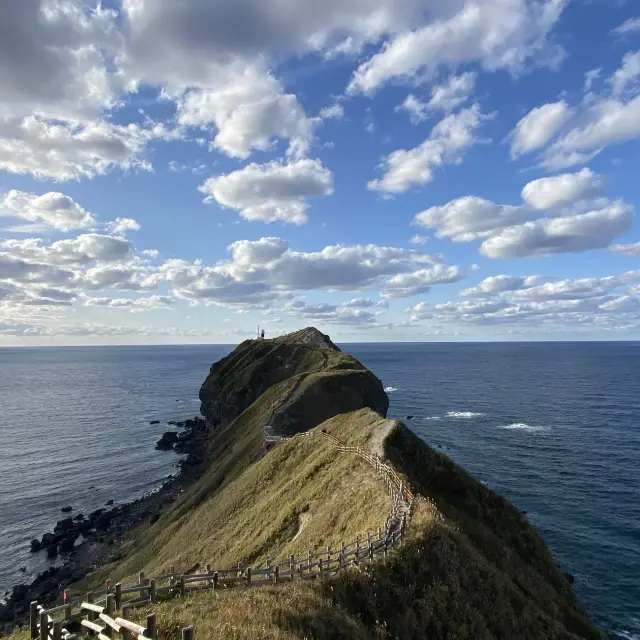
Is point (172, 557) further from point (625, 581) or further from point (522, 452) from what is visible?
point (522, 452)

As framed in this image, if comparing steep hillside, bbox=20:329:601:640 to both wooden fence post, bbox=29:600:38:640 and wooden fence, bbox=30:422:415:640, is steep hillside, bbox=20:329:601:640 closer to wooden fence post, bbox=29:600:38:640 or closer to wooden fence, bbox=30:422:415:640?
wooden fence, bbox=30:422:415:640

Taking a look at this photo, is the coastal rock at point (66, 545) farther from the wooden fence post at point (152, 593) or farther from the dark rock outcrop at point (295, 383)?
the wooden fence post at point (152, 593)

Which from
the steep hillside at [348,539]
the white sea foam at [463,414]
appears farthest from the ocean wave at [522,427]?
the steep hillside at [348,539]

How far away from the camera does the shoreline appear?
55.0m

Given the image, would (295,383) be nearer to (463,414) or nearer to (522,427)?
(522,427)

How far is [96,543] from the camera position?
224 feet

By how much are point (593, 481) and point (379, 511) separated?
60.2m

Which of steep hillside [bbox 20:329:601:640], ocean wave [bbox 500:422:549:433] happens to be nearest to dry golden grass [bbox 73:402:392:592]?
steep hillside [bbox 20:329:601:640]

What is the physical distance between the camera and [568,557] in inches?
Result: 2131

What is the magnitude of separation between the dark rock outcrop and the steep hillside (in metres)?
0.78

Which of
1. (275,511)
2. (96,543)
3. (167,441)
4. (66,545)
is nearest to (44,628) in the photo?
(275,511)

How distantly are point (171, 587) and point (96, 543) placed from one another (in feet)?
188

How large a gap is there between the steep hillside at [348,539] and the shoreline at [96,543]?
4475mm

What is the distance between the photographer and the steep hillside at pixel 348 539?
19.0 m
